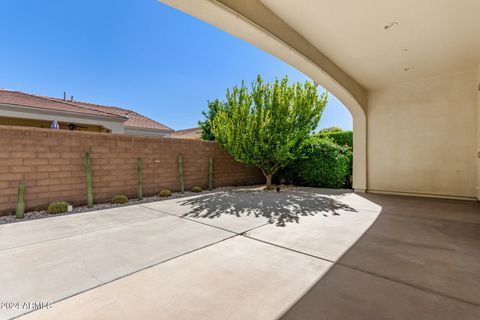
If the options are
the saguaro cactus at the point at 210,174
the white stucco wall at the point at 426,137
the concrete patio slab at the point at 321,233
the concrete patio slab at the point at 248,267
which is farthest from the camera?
the saguaro cactus at the point at 210,174

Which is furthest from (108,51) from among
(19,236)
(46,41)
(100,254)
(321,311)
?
(321,311)

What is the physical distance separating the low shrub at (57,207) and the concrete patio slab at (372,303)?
5560mm

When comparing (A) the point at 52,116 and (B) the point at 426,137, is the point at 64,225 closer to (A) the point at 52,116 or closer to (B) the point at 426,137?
(A) the point at 52,116

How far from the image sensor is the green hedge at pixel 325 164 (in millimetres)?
9047

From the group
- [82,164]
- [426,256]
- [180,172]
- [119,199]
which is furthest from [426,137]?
[82,164]

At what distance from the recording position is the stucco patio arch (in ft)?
9.75

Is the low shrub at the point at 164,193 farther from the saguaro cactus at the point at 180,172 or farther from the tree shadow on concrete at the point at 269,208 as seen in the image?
the tree shadow on concrete at the point at 269,208

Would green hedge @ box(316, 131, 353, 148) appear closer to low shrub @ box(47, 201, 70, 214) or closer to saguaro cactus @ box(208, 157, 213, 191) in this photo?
saguaro cactus @ box(208, 157, 213, 191)

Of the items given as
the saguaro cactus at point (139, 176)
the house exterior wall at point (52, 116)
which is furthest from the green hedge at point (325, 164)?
the house exterior wall at point (52, 116)

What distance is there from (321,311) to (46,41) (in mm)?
15308

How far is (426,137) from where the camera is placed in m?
6.90

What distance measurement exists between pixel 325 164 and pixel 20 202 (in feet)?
30.6

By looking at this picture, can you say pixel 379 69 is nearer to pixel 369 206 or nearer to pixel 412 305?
pixel 369 206

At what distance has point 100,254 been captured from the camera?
285 centimetres
